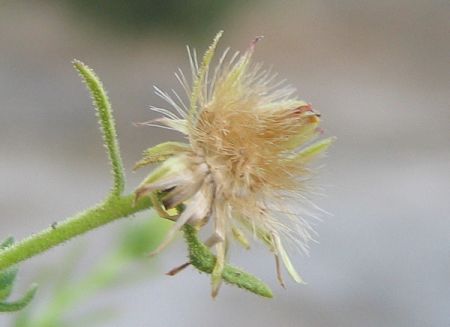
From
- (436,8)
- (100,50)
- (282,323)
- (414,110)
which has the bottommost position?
(282,323)

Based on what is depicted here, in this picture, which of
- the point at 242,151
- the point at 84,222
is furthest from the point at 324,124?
the point at 84,222

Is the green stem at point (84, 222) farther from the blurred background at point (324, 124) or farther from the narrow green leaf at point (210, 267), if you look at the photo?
the blurred background at point (324, 124)

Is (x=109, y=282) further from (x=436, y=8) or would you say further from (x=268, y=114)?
(x=436, y=8)

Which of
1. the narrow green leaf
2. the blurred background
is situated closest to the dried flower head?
the narrow green leaf

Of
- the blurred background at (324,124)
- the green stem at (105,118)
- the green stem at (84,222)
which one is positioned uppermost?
the green stem at (105,118)

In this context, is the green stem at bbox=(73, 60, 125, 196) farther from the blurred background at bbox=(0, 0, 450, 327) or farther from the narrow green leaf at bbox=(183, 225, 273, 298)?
the blurred background at bbox=(0, 0, 450, 327)

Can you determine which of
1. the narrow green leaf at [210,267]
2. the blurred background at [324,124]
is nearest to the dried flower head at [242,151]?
the narrow green leaf at [210,267]

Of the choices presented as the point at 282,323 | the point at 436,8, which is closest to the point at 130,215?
the point at 282,323
